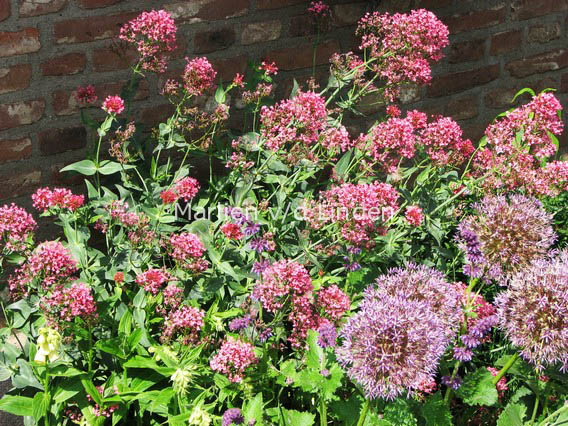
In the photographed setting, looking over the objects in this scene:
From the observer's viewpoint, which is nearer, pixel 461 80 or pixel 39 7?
pixel 39 7

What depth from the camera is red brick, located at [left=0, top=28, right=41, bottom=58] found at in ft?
8.00

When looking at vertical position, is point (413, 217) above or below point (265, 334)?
above

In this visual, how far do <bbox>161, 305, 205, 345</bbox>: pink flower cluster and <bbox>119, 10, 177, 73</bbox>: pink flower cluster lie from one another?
2.70ft

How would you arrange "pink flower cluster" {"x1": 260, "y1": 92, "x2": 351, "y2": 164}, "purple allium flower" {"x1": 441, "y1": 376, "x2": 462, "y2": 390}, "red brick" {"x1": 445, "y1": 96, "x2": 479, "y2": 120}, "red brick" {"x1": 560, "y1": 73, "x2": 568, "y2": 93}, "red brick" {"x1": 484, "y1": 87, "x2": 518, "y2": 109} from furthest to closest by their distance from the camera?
1. "red brick" {"x1": 560, "y1": 73, "x2": 568, "y2": 93}
2. "red brick" {"x1": 484, "y1": 87, "x2": 518, "y2": 109}
3. "red brick" {"x1": 445, "y1": 96, "x2": 479, "y2": 120}
4. "pink flower cluster" {"x1": 260, "y1": 92, "x2": 351, "y2": 164}
5. "purple allium flower" {"x1": 441, "y1": 376, "x2": 462, "y2": 390}

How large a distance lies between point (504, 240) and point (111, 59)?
1531mm

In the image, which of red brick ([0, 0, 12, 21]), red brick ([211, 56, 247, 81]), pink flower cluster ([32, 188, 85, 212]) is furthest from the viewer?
red brick ([211, 56, 247, 81])

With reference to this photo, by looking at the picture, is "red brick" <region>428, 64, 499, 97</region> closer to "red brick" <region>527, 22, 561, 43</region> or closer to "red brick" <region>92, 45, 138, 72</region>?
"red brick" <region>527, 22, 561, 43</region>

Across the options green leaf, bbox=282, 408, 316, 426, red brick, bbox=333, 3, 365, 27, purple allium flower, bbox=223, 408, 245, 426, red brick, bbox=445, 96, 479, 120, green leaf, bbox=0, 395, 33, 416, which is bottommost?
green leaf, bbox=0, 395, 33, 416

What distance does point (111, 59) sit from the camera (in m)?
2.62

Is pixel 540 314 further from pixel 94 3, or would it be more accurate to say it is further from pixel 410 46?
pixel 94 3

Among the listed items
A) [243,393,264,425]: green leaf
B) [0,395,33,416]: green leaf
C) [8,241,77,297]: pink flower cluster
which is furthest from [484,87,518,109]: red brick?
[0,395,33,416]: green leaf

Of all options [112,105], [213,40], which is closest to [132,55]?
[213,40]

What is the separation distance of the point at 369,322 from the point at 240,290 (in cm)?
82

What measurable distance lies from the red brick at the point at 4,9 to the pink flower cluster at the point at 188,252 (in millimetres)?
985
